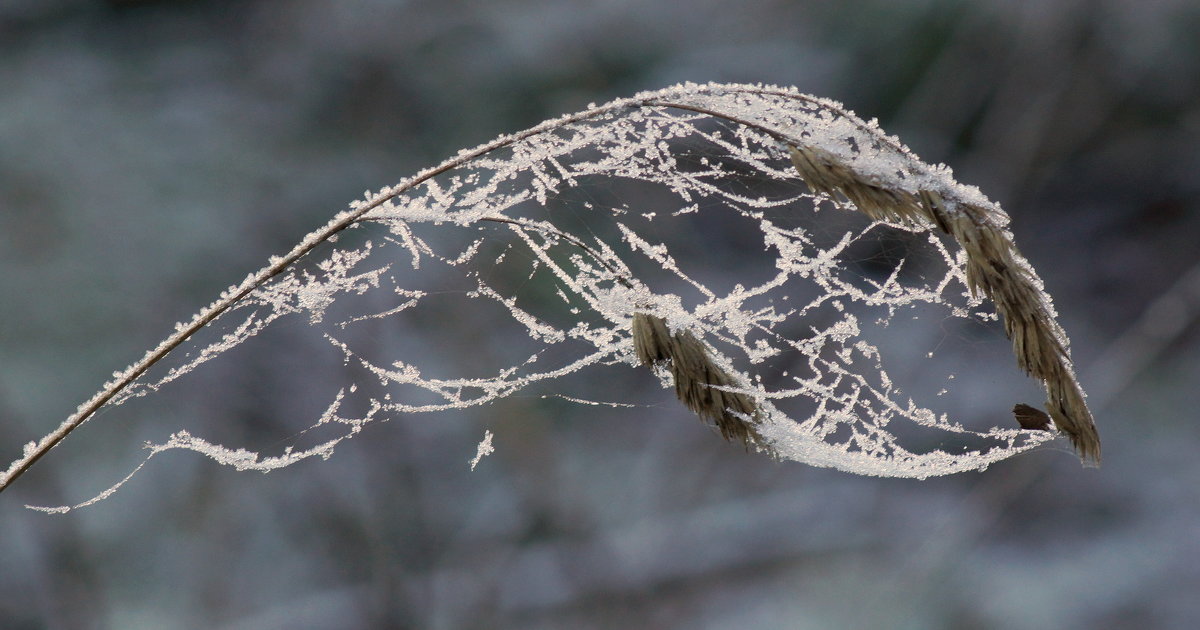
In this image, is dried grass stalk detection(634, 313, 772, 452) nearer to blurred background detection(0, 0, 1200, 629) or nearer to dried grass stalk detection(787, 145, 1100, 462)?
dried grass stalk detection(787, 145, 1100, 462)

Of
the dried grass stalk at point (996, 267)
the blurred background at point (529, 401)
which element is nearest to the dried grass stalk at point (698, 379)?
the dried grass stalk at point (996, 267)

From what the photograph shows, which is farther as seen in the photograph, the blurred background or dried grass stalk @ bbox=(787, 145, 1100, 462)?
the blurred background

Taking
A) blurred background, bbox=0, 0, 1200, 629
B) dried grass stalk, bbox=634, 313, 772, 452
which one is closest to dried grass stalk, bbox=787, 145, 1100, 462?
dried grass stalk, bbox=634, 313, 772, 452

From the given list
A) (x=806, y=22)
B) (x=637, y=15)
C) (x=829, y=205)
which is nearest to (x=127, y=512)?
(x=829, y=205)

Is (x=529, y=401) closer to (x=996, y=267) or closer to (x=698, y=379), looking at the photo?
(x=698, y=379)

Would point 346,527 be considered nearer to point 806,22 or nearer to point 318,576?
point 318,576

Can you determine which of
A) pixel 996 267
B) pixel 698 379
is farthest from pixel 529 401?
pixel 996 267
